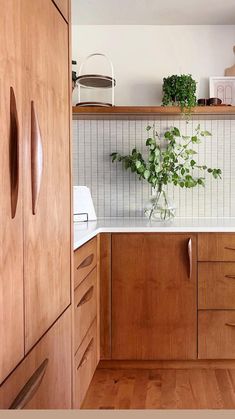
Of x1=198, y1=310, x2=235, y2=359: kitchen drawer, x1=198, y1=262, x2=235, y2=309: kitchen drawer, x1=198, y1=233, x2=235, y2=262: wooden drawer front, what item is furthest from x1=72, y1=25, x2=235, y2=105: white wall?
x1=198, y1=310, x2=235, y2=359: kitchen drawer

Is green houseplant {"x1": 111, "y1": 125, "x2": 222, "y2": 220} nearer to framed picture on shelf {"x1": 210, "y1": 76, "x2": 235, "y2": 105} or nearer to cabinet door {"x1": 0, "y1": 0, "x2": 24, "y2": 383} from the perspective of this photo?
framed picture on shelf {"x1": 210, "y1": 76, "x2": 235, "y2": 105}

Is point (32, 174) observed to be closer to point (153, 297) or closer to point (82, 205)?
point (153, 297)

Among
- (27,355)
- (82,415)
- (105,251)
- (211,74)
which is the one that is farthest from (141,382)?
(82,415)

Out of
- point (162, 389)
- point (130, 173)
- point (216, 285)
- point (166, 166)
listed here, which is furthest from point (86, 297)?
point (130, 173)

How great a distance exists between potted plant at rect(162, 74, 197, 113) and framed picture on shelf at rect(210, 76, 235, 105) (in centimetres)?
23

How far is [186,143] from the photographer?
3385 millimetres

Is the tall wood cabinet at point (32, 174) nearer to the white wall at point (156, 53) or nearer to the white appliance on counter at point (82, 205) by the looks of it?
the white appliance on counter at point (82, 205)

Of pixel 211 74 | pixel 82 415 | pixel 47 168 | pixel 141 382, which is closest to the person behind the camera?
pixel 82 415

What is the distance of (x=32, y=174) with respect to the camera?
1099 millimetres

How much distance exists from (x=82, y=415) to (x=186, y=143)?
3.08 m

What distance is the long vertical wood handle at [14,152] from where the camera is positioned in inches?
36.9

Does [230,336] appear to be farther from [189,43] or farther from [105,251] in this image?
[189,43]

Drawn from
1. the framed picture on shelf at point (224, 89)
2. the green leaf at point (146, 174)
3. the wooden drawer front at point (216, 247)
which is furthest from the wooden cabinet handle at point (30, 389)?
the framed picture on shelf at point (224, 89)

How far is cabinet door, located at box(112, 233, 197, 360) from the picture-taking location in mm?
2836
